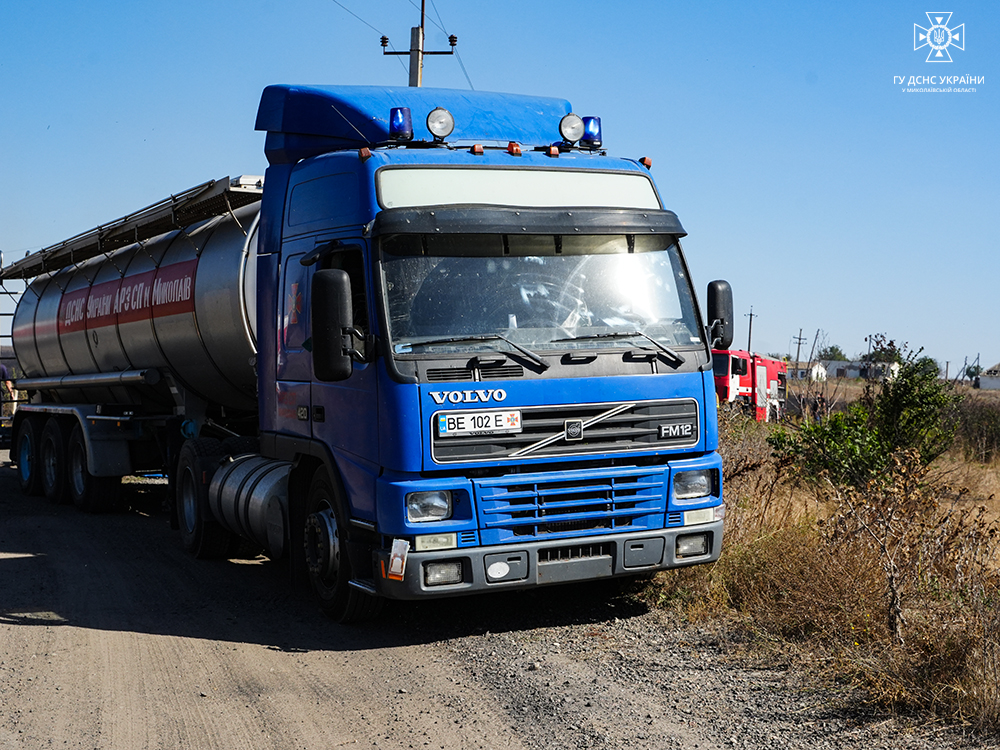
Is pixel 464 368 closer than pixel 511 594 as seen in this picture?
Yes

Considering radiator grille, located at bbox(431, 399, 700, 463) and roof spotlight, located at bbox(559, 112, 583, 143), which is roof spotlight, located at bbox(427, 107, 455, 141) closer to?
roof spotlight, located at bbox(559, 112, 583, 143)

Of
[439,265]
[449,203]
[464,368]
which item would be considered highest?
[449,203]

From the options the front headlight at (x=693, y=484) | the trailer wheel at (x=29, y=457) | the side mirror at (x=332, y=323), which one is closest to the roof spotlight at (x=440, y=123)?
the side mirror at (x=332, y=323)

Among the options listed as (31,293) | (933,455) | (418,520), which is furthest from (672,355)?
(31,293)

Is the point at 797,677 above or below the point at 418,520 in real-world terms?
below

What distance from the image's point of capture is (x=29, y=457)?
14344 mm

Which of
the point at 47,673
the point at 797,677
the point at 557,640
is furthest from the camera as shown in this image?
the point at 557,640

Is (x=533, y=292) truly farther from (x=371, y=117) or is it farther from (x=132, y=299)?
(x=132, y=299)

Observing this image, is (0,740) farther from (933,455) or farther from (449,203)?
(933,455)

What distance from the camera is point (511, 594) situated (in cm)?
741

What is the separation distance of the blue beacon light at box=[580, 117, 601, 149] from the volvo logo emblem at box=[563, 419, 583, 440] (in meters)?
2.46

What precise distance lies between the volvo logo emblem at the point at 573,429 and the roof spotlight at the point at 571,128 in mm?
2370

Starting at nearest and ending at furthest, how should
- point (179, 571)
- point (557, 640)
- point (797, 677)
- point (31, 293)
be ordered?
point (797, 677) → point (557, 640) → point (179, 571) → point (31, 293)

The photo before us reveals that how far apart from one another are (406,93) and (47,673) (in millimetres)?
4656
